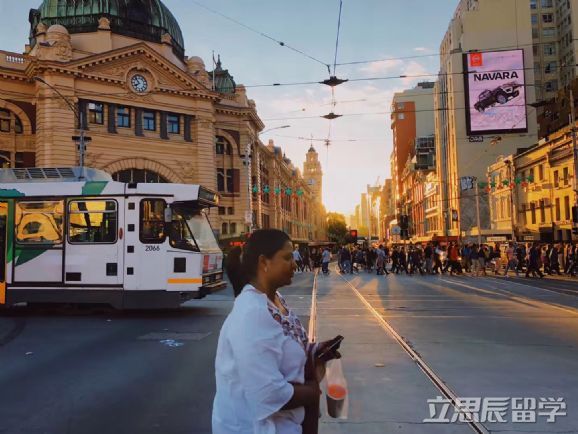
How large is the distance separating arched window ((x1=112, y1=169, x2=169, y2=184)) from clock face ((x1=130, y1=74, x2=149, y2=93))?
6878 mm

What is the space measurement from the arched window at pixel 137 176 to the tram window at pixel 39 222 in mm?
32885

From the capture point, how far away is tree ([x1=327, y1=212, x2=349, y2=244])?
155 meters

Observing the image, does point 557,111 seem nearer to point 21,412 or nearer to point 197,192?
point 197,192

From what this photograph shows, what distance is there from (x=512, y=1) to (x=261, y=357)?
7417 centimetres

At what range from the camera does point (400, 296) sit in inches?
714

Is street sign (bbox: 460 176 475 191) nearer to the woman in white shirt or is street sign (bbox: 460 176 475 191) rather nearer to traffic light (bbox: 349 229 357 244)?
traffic light (bbox: 349 229 357 244)

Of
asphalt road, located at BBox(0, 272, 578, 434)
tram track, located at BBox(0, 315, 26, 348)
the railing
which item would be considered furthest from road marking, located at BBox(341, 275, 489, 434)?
the railing

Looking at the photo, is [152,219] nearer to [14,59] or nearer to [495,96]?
[14,59]

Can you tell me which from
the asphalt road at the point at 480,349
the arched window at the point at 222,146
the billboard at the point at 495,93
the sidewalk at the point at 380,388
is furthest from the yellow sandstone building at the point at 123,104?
the sidewalk at the point at 380,388

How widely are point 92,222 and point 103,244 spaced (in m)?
0.62

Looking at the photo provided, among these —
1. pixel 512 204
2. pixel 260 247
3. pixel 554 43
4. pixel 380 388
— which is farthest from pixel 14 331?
pixel 554 43

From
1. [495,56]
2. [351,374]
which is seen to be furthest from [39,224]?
[495,56]

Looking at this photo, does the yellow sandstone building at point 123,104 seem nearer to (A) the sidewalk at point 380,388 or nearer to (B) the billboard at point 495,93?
(B) the billboard at point 495,93

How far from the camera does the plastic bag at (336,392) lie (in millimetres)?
2576
